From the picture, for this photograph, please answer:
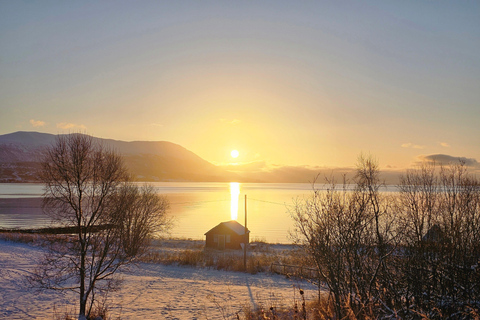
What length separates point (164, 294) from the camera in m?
19.8

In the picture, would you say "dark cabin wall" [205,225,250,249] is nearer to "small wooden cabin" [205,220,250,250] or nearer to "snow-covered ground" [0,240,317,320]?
"small wooden cabin" [205,220,250,250]

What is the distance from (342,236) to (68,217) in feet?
37.4

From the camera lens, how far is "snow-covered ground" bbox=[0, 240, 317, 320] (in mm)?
15547

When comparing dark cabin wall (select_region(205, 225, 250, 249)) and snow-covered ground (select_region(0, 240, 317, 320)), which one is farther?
dark cabin wall (select_region(205, 225, 250, 249))

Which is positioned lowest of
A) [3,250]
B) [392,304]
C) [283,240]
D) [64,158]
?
[283,240]

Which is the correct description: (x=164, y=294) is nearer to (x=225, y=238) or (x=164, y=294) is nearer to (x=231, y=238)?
(x=225, y=238)

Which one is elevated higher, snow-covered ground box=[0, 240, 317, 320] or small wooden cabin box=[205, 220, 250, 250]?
snow-covered ground box=[0, 240, 317, 320]

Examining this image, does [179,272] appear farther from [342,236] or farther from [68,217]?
[342,236]

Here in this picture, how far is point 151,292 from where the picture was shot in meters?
20.1

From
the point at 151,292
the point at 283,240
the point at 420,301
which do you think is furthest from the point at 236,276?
the point at 283,240

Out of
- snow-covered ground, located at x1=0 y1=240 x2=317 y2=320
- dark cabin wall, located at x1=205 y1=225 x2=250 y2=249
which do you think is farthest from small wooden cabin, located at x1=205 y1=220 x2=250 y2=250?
snow-covered ground, located at x1=0 y1=240 x2=317 y2=320

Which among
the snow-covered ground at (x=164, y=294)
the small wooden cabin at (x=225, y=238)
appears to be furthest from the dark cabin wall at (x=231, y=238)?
the snow-covered ground at (x=164, y=294)

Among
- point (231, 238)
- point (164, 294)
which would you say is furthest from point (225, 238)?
point (164, 294)

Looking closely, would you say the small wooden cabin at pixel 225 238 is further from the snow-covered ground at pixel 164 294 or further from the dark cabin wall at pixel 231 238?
the snow-covered ground at pixel 164 294
